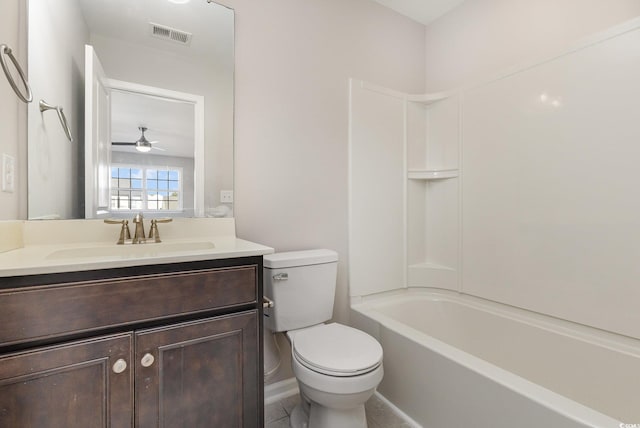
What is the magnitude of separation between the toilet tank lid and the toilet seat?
34 centimetres

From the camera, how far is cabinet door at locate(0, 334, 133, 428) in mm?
760

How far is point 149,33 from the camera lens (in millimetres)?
1451

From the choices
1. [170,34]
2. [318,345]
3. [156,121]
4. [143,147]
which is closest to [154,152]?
[143,147]

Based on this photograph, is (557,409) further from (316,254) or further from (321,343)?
(316,254)

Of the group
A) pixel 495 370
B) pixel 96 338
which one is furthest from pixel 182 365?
pixel 495 370

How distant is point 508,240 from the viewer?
1852 mm

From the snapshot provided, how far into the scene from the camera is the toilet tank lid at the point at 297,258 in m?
1.53

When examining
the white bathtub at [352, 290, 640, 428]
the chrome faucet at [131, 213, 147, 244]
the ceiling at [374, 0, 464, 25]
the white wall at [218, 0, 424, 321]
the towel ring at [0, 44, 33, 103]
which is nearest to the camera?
the towel ring at [0, 44, 33, 103]

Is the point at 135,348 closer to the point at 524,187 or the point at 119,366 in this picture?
the point at 119,366

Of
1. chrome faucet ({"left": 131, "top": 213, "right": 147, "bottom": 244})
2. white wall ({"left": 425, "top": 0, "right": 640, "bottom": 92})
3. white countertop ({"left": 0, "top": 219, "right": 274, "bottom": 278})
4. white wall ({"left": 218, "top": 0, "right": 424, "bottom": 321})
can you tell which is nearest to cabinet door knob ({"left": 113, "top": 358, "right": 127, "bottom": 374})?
white countertop ({"left": 0, "top": 219, "right": 274, "bottom": 278})

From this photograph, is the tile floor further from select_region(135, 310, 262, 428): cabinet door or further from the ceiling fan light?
the ceiling fan light

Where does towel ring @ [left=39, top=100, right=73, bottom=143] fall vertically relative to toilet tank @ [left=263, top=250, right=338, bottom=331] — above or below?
above

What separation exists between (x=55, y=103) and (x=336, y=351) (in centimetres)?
157

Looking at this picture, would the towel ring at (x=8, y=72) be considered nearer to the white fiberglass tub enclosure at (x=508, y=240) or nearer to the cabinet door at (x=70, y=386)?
the cabinet door at (x=70, y=386)
